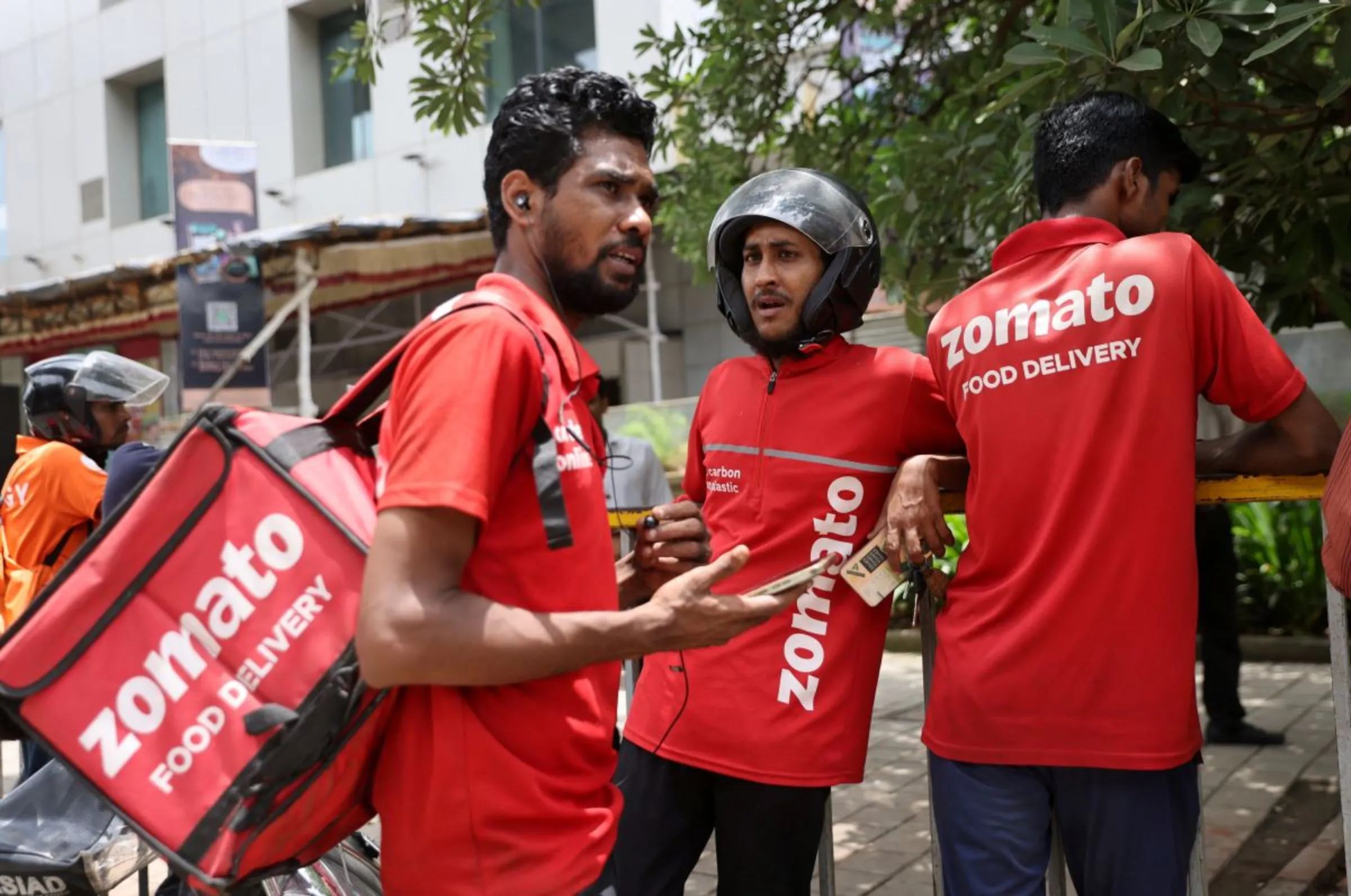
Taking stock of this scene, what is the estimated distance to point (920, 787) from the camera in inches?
215

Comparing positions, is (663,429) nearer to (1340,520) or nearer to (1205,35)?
(1205,35)

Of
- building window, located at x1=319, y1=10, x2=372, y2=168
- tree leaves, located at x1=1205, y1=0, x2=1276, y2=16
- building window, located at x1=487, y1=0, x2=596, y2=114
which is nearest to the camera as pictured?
tree leaves, located at x1=1205, y1=0, x2=1276, y2=16

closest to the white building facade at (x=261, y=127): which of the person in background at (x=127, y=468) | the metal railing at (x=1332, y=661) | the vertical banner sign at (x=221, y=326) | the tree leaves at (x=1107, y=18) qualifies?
the vertical banner sign at (x=221, y=326)

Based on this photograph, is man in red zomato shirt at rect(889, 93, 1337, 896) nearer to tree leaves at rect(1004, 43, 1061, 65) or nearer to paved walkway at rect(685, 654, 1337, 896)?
tree leaves at rect(1004, 43, 1061, 65)

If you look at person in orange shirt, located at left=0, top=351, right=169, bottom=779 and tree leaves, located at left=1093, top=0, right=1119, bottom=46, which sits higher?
tree leaves, located at left=1093, top=0, right=1119, bottom=46

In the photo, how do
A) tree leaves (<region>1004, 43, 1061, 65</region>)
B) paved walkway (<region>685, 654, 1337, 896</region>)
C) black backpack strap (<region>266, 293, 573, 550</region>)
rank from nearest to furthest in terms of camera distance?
1. black backpack strap (<region>266, 293, 573, 550</region>)
2. tree leaves (<region>1004, 43, 1061, 65</region>)
3. paved walkway (<region>685, 654, 1337, 896</region>)

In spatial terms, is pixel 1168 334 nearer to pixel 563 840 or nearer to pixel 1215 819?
pixel 563 840

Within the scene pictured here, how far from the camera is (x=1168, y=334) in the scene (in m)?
1.97

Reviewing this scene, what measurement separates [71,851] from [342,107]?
Result: 15459 millimetres

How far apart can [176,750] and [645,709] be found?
1.14 meters

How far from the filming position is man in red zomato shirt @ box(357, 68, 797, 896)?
143 centimetres

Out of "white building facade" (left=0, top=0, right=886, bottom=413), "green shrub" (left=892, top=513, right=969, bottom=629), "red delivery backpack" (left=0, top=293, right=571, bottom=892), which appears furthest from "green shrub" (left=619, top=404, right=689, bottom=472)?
"red delivery backpack" (left=0, top=293, right=571, bottom=892)

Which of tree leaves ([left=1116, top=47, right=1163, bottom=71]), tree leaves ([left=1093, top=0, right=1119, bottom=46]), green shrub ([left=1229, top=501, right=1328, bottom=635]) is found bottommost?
green shrub ([left=1229, top=501, right=1328, bottom=635])

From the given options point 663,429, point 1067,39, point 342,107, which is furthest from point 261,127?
point 1067,39
